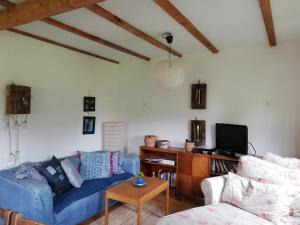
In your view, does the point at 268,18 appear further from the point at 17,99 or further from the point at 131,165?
the point at 17,99

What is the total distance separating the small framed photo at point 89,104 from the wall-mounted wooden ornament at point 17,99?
1.01m

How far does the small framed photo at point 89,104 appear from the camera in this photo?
374 centimetres

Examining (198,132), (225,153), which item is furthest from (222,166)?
(198,132)

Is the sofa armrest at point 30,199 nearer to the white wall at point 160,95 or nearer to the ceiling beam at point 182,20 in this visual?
the white wall at point 160,95

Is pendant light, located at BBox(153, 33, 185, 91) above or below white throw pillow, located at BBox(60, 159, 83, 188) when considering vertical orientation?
above

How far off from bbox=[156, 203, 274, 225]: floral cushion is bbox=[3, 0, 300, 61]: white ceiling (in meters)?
1.84

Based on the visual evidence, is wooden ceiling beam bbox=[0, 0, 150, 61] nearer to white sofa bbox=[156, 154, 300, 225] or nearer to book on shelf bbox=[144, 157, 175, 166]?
book on shelf bbox=[144, 157, 175, 166]

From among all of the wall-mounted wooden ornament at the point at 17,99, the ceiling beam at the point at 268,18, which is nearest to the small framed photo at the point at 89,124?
the wall-mounted wooden ornament at the point at 17,99

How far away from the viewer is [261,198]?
6.76ft

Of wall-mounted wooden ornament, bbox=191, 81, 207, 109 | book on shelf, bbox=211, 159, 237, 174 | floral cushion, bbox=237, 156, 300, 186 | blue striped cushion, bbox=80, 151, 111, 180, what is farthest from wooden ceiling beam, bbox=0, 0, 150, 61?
floral cushion, bbox=237, 156, 300, 186


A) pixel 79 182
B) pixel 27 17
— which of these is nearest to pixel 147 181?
pixel 79 182

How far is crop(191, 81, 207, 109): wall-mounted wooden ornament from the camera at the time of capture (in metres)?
3.62

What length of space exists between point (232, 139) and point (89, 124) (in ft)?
7.34

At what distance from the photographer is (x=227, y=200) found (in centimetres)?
227
